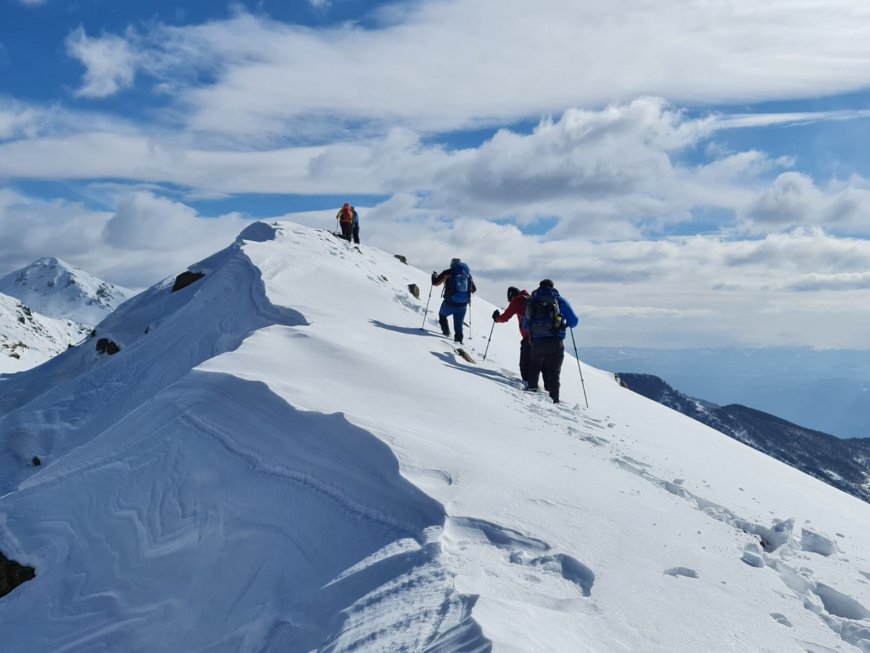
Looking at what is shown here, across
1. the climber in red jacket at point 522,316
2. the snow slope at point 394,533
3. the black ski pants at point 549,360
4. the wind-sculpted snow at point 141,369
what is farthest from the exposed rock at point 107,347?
the black ski pants at point 549,360

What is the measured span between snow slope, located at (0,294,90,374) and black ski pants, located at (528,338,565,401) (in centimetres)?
7274

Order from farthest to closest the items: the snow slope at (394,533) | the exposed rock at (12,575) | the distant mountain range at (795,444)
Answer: the distant mountain range at (795,444) → the exposed rock at (12,575) → the snow slope at (394,533)

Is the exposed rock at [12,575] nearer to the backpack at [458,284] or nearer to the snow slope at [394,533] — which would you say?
the snow slope at [394,533]

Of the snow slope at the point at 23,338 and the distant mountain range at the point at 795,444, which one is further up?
the snow slope at the point at 23,338

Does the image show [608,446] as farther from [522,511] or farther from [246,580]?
[246,580]

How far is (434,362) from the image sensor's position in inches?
603

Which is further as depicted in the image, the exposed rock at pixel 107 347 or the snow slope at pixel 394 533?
the exposed rock at pixel 107 347

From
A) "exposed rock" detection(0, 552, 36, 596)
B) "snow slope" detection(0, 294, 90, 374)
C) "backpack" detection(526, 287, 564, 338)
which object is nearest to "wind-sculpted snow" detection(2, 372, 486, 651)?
"exposed rock" detection(0, 552, 36, 596)

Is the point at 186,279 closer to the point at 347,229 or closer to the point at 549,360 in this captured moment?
the point at 347,229

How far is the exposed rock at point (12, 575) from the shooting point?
7.13 meters

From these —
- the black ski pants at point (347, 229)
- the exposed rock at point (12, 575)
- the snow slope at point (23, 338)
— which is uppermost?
the black ski pants at point (347, 229)

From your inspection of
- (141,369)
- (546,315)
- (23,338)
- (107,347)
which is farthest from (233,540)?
(23,338)

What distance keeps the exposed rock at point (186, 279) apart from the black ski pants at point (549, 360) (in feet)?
57.3

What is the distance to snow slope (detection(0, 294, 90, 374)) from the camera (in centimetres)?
8021
